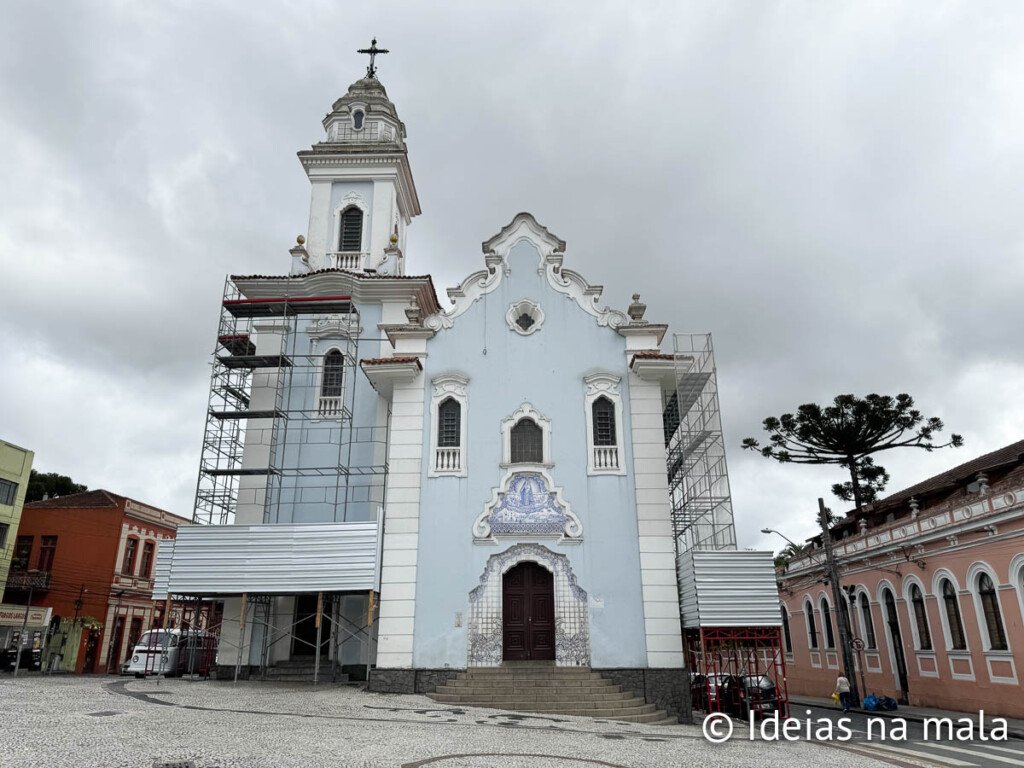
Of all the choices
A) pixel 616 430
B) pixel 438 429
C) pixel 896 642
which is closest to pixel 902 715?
pixel 896 642

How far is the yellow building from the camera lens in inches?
1235

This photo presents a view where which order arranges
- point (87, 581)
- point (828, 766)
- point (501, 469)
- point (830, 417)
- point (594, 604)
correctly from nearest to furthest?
point (828, 766) → point (594, 604) → point (501, 469) → point (87, 581) → point (830, 417)

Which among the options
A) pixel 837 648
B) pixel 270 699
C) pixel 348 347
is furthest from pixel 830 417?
pixel 270 699

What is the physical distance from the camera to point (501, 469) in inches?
787

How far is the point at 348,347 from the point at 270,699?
11045 millimetres

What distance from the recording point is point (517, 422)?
2056 centimetres

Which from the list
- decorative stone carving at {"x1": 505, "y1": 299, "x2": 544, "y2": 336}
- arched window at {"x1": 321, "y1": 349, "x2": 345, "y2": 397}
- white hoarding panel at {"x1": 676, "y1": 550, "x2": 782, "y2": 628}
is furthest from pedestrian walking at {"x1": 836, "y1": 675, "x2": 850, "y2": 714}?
arched window at {"x1": 321, "y1": 349, "x2": 345, "y2": 397}

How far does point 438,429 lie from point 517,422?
2.18m

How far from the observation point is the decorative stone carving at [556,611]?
18.4 metres

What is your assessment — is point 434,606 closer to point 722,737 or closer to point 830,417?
point 722,737

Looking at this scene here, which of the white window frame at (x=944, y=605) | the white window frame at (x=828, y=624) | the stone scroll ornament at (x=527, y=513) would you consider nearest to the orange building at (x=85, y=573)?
the stone scroll ornament at (x=527, y=513)

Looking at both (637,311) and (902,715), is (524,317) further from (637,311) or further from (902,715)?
(902,715)

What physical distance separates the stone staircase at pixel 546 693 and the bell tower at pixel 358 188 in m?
13.6

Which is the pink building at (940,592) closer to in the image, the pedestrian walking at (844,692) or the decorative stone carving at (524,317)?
the pedestrian walking at (844,692)
